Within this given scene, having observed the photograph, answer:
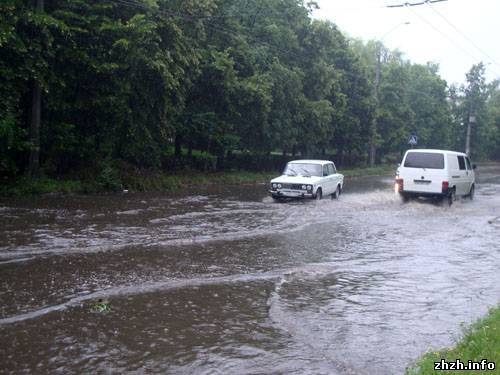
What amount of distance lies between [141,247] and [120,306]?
4.07m

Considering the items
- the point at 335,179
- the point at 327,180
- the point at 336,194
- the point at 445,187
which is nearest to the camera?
the point at 445,187

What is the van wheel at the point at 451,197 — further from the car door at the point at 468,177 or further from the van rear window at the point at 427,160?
the car door at the point at 468,177

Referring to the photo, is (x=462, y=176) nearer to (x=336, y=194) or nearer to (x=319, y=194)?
(x=336, y=194)

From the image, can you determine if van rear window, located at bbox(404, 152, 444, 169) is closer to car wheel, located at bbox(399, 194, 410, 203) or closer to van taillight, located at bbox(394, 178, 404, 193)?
van taillight, located at bbox(394, 178, 404, 193)

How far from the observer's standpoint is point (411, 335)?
659cm

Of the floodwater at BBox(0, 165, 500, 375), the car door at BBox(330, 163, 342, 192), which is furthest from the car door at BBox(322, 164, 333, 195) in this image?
the floodwater at BBox(0, 165, 500, 375)

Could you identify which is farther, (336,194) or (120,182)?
(336,194)

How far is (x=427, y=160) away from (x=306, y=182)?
14.7ft

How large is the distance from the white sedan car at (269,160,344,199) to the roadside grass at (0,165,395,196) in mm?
6022

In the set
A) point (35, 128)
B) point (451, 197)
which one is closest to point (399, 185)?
point (451, 197)

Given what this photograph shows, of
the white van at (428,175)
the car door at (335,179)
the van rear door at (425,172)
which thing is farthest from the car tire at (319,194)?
the van rear door at (425,172)

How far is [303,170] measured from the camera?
2080 centimetres

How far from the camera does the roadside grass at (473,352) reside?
480 centimetres

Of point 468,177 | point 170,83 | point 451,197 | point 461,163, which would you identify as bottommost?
point 451,197
